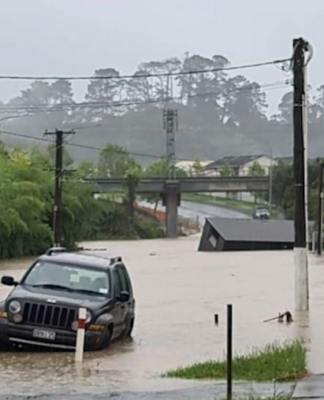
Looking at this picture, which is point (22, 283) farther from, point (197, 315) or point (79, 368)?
point (197, 315)

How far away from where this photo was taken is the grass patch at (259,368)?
1362cm

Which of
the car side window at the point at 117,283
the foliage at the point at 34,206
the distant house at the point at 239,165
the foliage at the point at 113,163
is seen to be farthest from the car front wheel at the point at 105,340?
the distant house at the point at 239,165

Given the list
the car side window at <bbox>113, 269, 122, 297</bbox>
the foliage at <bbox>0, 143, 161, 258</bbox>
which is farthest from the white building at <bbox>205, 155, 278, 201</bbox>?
the car side window at <bbox>113, 269, 122, 297</bbox>

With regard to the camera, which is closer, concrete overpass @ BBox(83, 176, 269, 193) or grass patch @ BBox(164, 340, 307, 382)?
grass patch @ BBox(164, 340, 307, 382)

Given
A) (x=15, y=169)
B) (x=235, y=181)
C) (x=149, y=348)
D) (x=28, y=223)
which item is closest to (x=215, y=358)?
(x=149, y=348)

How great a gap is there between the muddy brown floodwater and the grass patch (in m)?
0.37

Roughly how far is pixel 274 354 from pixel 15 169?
61311mm

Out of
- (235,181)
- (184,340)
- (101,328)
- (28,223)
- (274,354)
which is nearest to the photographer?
(274,354)

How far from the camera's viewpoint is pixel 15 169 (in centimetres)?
7512

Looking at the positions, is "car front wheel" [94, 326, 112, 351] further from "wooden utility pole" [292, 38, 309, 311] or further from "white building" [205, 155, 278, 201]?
"white building" [205, 155, 278, 201]

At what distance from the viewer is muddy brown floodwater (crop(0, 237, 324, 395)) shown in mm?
14828

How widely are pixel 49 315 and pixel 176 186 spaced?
320ft

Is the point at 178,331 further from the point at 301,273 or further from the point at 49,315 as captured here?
the point at 49,315

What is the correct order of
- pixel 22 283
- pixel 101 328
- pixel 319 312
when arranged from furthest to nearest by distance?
pixel 319 312 < pixel 22 283 < pixel 101 328
